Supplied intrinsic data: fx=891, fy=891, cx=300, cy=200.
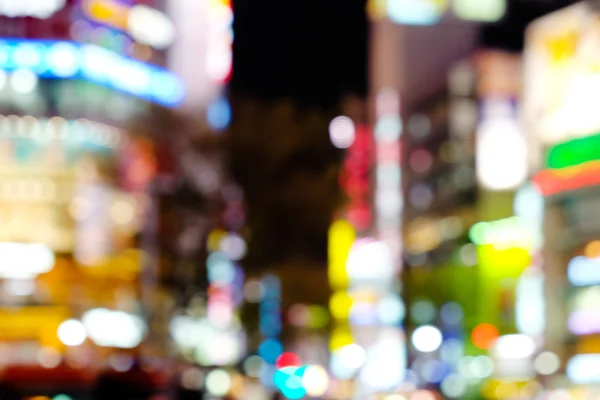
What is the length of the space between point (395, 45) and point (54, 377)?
46564 millimetres

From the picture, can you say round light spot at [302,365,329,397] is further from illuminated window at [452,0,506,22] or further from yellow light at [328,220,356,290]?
illuminated window at [452,0,506,22]

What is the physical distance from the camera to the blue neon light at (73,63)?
25641 millimetres

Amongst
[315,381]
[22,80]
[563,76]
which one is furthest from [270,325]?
[22,80]

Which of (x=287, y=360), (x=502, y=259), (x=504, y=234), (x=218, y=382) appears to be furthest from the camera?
(x=504, y=234)

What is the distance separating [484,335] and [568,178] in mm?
19969

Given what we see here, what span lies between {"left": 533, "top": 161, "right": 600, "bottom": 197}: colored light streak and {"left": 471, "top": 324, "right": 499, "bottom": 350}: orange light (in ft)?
59.5

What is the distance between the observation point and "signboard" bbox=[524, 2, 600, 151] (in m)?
17.0

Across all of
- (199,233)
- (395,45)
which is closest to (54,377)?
(199,233)

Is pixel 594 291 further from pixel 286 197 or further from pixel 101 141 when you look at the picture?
pixel 101 141

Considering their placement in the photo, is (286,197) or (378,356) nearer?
(286,197)

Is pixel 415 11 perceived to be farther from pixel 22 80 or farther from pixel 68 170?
pixel 22 80

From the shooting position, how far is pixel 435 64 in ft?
172

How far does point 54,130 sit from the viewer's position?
26328 millimetres

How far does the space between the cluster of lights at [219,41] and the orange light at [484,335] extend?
48.1 feet
